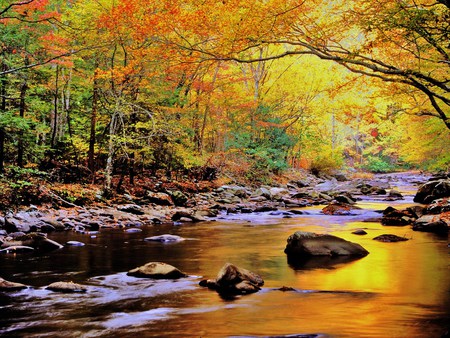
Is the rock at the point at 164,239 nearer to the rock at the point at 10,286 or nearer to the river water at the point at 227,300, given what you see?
the river water at the point at 227,300

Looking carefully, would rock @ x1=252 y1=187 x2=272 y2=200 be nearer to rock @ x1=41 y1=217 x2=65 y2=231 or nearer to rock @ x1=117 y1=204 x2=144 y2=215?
rock @ x1=117 y1=204 x2=144 y2=215

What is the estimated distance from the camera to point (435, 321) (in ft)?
16.0

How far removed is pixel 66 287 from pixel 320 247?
195 inches

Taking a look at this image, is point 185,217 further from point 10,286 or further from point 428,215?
point 10,286

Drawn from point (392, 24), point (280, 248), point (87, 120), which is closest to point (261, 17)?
point (392, 24)

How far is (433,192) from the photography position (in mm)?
19109

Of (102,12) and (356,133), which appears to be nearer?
(102,12)

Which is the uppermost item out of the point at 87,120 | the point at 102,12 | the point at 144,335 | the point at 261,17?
the point at 102,12

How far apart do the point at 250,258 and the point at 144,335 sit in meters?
4.58

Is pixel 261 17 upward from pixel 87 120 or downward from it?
upward

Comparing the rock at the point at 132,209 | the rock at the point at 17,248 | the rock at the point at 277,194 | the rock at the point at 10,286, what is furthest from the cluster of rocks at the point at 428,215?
the rock at the point at 10,286

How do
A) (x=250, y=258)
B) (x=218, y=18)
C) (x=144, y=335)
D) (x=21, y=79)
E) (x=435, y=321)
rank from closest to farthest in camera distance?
(x=144, y=335)
(x=435, y=321)
(x=250, y=258)
(x=218, y=18)
(x=21, y=79)

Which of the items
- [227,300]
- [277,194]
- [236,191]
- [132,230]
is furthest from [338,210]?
[227,300]

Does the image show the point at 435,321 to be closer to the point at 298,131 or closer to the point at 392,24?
the point at 392,24
